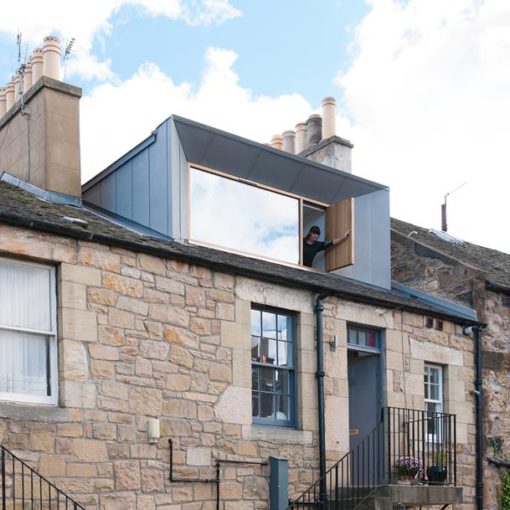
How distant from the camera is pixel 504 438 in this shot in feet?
56.0

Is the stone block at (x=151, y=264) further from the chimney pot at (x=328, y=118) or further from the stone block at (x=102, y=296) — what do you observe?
the chimney pot at (x=328, y=118)

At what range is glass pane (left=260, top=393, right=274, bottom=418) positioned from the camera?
1368 cm

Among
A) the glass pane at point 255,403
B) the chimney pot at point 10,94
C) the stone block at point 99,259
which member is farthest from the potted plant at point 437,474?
the chimney pot at point 10,94

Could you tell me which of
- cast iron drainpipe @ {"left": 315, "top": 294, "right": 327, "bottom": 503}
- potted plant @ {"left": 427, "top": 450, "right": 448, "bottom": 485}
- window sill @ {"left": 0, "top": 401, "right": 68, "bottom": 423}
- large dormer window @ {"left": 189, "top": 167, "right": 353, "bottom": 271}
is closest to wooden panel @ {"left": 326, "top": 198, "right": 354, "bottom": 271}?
large dormer window @ {"left": 189, "top": 167, "right": 353, "bottom": 271}

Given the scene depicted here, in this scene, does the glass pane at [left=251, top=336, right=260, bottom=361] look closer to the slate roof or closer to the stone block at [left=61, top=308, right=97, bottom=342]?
the slate roof

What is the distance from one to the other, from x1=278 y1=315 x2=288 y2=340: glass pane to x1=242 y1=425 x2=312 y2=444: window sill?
128 centimetres

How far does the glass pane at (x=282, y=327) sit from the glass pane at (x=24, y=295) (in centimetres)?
371

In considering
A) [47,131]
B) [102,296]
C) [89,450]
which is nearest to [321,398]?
[102,296]

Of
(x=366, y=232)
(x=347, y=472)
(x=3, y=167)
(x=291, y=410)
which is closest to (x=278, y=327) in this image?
(x=291, y=410)

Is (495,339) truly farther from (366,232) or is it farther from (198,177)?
(198,177)

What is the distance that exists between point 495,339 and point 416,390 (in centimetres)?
258

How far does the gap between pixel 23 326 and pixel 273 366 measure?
12.8ft

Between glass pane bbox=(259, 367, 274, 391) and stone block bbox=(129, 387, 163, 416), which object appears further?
glass pane bbox=(259, 367, 274, 391)

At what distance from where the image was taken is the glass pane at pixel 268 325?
546 inches
